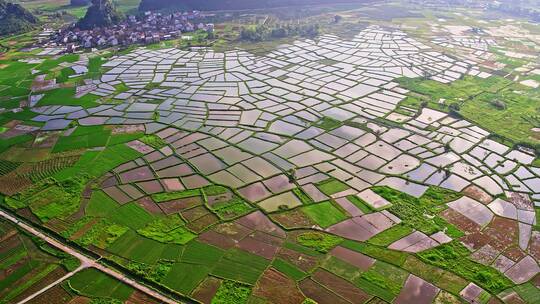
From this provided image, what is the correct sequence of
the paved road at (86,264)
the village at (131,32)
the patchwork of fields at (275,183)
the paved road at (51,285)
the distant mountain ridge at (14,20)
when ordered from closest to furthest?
the paved road at (51,285)
the paved road at (86,264)
the patchwork of fields at (275,183)
the village at (131,32)
the distant mountain ridge at (14,20)

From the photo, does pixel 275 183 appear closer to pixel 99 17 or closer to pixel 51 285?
pixel 51 285

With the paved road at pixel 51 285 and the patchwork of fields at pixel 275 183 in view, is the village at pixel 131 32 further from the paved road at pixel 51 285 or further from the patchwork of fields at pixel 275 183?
the paved road at pixel 51 285

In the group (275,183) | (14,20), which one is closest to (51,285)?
(275,183)

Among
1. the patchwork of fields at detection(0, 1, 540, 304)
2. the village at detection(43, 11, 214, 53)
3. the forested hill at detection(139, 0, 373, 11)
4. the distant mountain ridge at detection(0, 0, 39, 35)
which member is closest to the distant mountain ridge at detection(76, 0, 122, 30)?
the village at detection(43, 11, 214, 53)

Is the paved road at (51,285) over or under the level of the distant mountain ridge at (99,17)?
under

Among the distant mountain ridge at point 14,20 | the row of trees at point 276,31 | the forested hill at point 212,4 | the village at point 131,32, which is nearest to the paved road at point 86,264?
the village at point 131,32

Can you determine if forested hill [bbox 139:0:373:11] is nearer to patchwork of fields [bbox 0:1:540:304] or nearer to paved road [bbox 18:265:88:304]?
patchwork of fields [bbox 0:1:540:304]
